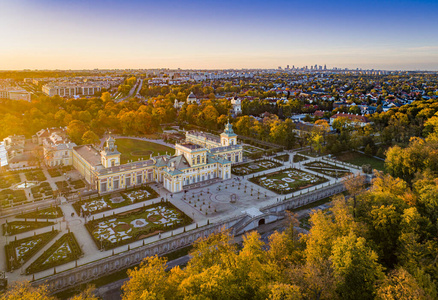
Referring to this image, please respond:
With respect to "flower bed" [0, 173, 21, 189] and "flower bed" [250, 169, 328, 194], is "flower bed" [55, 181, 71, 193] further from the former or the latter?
"flower bed" [250, 169, 328, 194]

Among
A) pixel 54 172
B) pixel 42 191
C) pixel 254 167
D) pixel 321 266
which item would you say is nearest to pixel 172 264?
pixel 321 266

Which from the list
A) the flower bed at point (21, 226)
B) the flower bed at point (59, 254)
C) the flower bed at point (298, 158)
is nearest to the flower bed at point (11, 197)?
the flower bed at point (21, 226)

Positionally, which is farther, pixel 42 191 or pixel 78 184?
pixel 78 184

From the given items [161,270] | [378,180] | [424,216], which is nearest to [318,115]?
[378,180]

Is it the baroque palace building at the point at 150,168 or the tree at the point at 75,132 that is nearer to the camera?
the baroque palace building at the point at 150,168

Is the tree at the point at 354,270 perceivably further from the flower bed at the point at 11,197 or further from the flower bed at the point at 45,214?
the flower bed at the point at 11,197

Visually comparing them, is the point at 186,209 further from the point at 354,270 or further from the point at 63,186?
the point at 354,270

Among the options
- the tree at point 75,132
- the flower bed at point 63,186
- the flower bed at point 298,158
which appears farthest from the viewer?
the tree at point 75,132
